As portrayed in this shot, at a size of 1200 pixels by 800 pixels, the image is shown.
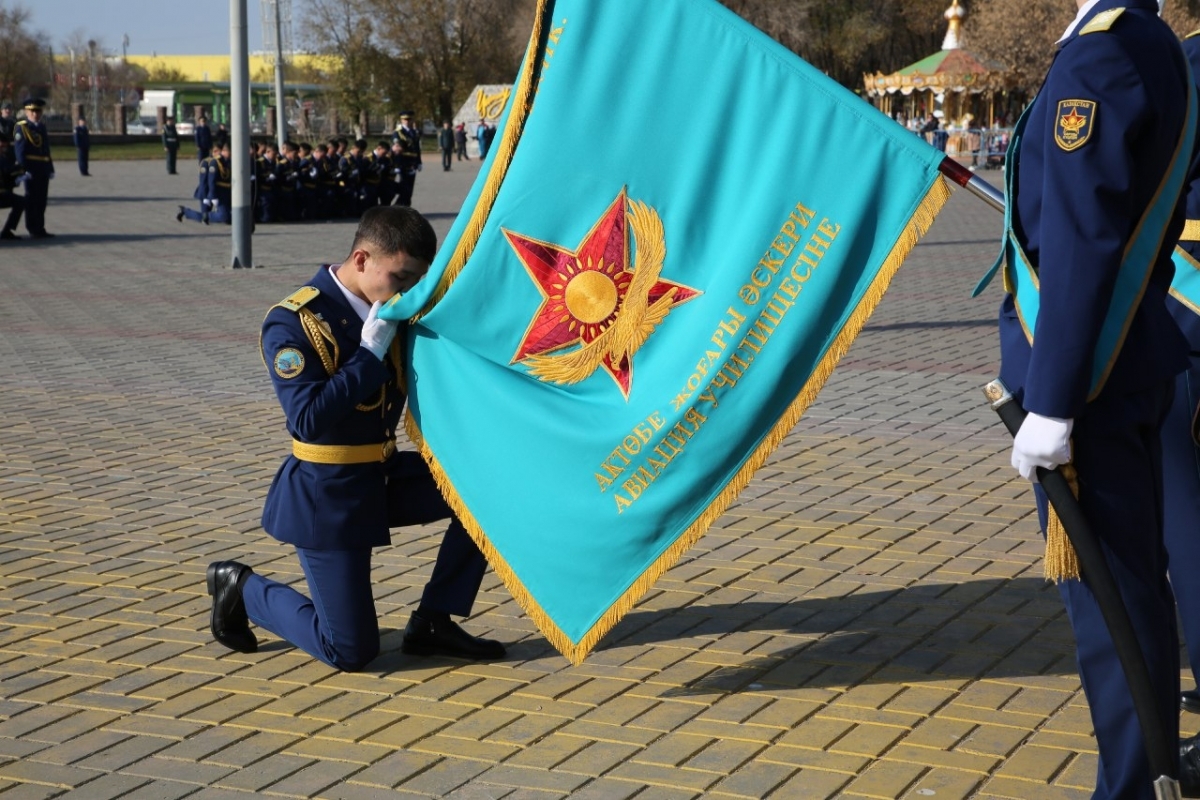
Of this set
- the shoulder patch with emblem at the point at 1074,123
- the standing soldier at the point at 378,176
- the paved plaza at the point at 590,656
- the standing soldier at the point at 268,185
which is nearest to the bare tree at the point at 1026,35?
the standing soldier at the point at 378,176

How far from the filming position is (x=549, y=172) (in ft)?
13.7

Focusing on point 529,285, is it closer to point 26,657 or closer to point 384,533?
point 384,533

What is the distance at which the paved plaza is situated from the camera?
12.6 feet

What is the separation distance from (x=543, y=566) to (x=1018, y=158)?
1.79 meters

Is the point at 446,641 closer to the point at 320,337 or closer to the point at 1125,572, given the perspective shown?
the point at 320,337

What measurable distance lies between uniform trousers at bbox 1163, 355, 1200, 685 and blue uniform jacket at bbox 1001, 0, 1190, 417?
83 centimetres

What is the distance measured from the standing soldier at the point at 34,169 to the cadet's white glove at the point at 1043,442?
18.7 m

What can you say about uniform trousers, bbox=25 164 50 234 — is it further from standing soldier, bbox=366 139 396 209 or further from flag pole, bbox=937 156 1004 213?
flag pole, bbox=937 156 1004 213

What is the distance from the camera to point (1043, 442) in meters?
3.07

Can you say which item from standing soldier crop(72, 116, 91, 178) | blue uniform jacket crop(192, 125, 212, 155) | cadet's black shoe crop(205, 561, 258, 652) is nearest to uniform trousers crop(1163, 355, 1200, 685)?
cadet's black shoe crop(205, 561, 258, 652)

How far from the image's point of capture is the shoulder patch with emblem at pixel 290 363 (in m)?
4.38

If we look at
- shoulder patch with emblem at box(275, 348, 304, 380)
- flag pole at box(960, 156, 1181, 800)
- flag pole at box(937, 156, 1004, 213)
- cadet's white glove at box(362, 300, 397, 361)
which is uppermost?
flag pole at box(937, 156, 1004, 213)

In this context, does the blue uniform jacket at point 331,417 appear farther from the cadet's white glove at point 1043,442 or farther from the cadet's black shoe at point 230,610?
the cadet's white glove at point 1043,442

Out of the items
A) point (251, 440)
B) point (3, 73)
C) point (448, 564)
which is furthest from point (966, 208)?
point (3, 73)
